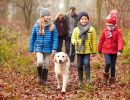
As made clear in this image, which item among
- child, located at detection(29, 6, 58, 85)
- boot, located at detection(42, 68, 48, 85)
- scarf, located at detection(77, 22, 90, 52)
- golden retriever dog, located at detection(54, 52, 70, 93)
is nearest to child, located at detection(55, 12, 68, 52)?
child, located at detection(29, 6, 58, 85)

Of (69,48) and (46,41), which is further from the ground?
(46,41)

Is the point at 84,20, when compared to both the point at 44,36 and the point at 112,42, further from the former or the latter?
the point at 44,36

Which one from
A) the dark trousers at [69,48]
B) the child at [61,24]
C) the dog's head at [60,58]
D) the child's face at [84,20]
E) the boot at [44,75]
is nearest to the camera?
the dog's head at [60,58]

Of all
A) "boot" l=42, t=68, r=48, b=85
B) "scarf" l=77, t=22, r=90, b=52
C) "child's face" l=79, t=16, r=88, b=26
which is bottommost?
"boot" l=42, t=68, r=48, b=85

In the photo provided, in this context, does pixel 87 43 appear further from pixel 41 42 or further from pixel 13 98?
pixel 13 98

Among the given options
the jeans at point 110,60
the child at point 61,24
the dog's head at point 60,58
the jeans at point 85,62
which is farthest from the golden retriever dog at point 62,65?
the child at point 61,24

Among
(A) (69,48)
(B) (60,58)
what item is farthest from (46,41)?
(A) (69,48)

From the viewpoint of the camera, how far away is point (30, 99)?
868 cm

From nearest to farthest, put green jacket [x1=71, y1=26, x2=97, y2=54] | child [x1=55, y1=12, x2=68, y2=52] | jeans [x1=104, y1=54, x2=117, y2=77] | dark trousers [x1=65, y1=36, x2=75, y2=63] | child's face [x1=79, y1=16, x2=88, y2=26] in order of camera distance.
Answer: child's face [x1=79, y1=16, x2=88, y2=26]
green jacket [x1=71, y1=26, x2=97, y2=54]
jeans [x1=104, y1=54, x2=117, y2=77]
child [x1=55, y1=12, x2=68, y2=52]
dark trousers [x1=65, y1=36, x2=75, y2=63]

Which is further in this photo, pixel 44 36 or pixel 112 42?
pixel 44 36

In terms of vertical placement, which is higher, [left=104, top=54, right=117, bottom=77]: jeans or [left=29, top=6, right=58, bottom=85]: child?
[left=29, top=6, right=58, bottom=85]: child

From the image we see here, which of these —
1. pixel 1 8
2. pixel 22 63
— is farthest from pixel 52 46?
pixel 1 8

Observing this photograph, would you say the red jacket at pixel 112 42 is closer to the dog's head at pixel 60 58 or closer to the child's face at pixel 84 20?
the child's face at pixel 84 20

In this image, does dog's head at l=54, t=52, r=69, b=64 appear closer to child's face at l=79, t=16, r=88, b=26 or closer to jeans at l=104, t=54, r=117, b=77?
child's face at l=79, t=16, r=88, b=26
